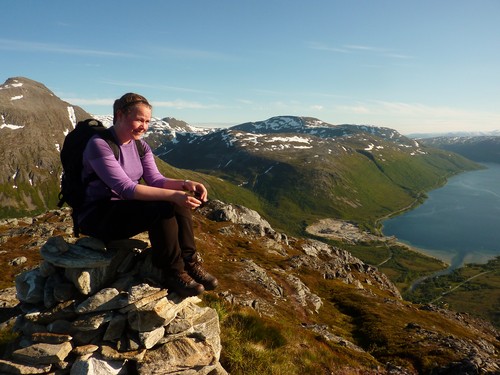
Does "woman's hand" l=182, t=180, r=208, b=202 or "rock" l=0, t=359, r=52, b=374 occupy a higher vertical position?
"woman's hand" l=182, t=180, r=208, b=202

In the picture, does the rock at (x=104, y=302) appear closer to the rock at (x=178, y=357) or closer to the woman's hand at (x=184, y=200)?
the rock at (x=178, y=357)

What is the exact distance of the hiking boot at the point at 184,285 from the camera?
9.75 meters

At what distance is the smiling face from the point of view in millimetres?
9227

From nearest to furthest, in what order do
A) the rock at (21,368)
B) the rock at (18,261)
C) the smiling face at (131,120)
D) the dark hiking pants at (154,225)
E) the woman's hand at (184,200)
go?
the woman's hand at (184,200)
the rock at (21,368)
the dark hiking pants at (154,225)
the smiling face at (131,120)
the rock at (18,261)

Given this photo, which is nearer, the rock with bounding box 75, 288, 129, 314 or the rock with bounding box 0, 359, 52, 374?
the rock with bounding box 0, 359, 52, 374

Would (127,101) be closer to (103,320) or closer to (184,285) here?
(184,285)

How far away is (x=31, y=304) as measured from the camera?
35.0ft

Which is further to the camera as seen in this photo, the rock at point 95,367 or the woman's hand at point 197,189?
the woman's hand at point 197,189

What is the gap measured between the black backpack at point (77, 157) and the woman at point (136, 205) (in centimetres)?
20

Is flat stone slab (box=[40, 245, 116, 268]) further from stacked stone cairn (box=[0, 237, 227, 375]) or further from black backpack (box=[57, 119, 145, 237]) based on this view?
black backpack (box=[57, 119, 145, 237])

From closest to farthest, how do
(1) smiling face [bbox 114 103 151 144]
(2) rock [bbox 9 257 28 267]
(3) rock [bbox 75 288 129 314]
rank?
1. (1) smiling face [bbox 114 103 151 144]
2. (3) rock [bbox 75 288 129 314]
3. (2) rock [bbox 9 257 28 267]

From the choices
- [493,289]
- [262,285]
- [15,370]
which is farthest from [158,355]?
[493,289]

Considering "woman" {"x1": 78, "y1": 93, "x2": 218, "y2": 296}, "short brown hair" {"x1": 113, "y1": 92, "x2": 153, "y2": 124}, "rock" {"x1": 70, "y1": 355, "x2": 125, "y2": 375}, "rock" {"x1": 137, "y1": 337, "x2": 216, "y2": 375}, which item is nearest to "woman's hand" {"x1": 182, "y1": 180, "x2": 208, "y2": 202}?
"woman" {"x1": 78, "y1": 93, "x2": 218, "y2": 296}

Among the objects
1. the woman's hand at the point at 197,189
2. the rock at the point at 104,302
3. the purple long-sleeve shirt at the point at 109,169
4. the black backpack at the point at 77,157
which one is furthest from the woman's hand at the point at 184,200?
the rock at the point at 104,302
